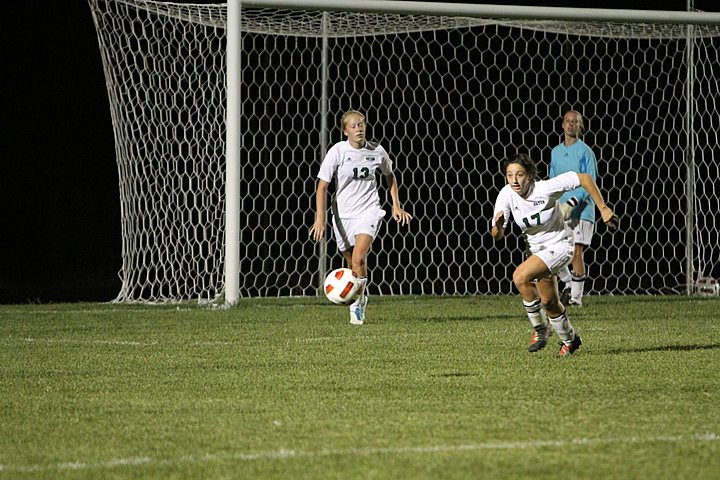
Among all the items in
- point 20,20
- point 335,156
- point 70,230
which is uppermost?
point 20,20

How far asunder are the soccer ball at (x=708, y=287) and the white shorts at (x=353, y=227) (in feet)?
14.9

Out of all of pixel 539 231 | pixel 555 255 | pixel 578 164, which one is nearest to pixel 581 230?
pixel 578 164

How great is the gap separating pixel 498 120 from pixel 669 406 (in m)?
12.5

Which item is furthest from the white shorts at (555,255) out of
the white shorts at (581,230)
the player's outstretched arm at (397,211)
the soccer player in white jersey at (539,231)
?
the white shorts at (581,230)

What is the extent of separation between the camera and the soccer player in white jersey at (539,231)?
7430 millimetres

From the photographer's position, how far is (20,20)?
18297mm

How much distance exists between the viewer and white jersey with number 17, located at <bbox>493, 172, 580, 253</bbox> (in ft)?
25.0

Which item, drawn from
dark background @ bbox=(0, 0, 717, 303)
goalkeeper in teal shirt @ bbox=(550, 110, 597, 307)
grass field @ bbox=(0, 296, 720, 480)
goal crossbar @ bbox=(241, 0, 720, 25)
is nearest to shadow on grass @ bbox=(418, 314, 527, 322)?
grass field @ bbox=(0, 296, 720, 480)

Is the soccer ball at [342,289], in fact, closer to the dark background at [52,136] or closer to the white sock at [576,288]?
the white sock at [576,288]

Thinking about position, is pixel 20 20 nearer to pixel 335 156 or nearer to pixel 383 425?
pixel 335 156

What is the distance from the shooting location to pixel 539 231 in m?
7.68

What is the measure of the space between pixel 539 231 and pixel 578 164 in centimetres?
414

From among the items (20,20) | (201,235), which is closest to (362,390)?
(201,235)

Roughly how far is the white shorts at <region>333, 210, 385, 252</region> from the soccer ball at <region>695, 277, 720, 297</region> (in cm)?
456
